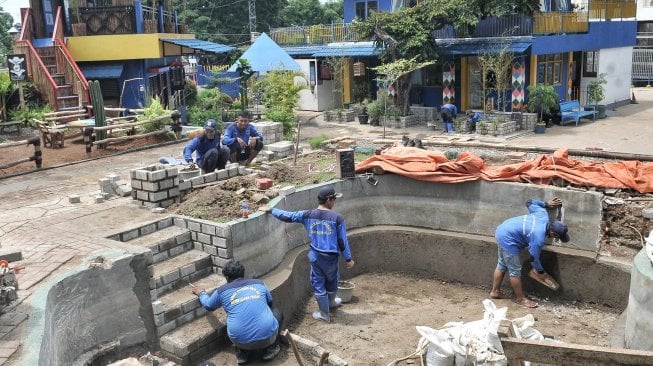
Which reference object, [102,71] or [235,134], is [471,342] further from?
[102,71]

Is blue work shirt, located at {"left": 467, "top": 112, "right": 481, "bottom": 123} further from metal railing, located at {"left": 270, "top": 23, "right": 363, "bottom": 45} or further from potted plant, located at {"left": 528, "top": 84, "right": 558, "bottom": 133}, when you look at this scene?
metal railing, located at {"left": 270, "top": 23, "right": 363, "bottom": 45}

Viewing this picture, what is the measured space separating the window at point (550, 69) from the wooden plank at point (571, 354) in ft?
55.7

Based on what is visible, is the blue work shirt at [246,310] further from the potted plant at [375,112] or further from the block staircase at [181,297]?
the potted plant at [375,112]

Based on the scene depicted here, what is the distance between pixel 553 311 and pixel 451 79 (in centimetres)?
1435

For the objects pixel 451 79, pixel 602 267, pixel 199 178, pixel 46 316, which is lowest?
pixel 602 267

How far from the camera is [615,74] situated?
78.8 ft

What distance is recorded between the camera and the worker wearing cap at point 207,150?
9.55 m

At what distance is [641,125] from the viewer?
19.4 meters

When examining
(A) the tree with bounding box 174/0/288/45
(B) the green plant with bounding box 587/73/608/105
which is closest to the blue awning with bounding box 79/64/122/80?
(B) the green plant with bounding box 587/73/608/105

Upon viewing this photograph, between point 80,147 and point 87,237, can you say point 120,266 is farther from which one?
point 80,147

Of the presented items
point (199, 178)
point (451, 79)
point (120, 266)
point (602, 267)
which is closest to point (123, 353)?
point (120, 266)

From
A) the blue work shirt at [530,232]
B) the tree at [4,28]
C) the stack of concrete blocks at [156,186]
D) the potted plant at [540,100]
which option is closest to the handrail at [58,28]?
the stack of concrete blocks at [156,186]

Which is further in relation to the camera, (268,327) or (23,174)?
(23,174)

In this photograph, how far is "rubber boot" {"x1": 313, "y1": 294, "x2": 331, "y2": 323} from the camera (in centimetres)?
770
